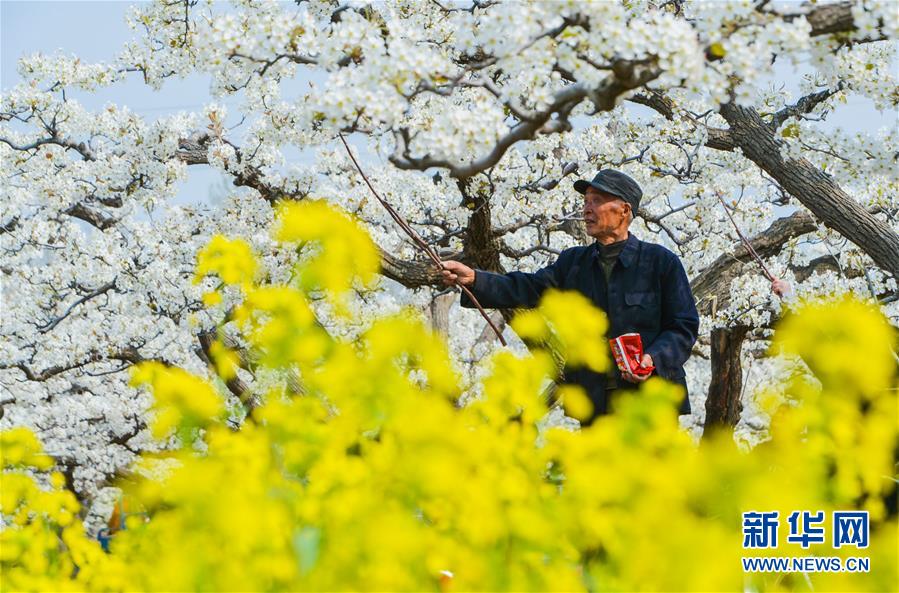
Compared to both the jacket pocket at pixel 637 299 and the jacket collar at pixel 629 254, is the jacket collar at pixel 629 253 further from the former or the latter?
the jacket pocket at pixel 637 299

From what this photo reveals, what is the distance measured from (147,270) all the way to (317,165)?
1826mm

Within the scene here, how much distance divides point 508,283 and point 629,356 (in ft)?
2.44

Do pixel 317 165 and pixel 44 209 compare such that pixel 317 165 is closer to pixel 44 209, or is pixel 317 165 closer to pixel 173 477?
pixel 44 209

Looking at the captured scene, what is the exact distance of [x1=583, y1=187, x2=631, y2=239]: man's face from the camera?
13.4ft

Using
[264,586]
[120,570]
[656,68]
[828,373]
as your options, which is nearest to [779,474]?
[828,373]

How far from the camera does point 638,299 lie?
411 cm

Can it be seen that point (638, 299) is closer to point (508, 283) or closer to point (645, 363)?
point (645, 363)

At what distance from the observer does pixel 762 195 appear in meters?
8.74

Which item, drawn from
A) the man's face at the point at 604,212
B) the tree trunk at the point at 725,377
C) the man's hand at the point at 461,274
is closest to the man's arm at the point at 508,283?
the man's hand at the point at 461,274

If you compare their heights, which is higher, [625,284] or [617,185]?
[617,185]

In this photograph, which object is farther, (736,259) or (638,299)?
(736,259)

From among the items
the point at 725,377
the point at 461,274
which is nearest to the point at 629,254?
the point at 461,274

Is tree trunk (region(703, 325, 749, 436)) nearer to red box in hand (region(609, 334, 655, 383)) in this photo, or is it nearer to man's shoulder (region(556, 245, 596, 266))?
man's shoulder (region(556, 245, 596, 266))

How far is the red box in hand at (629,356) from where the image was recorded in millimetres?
3773
